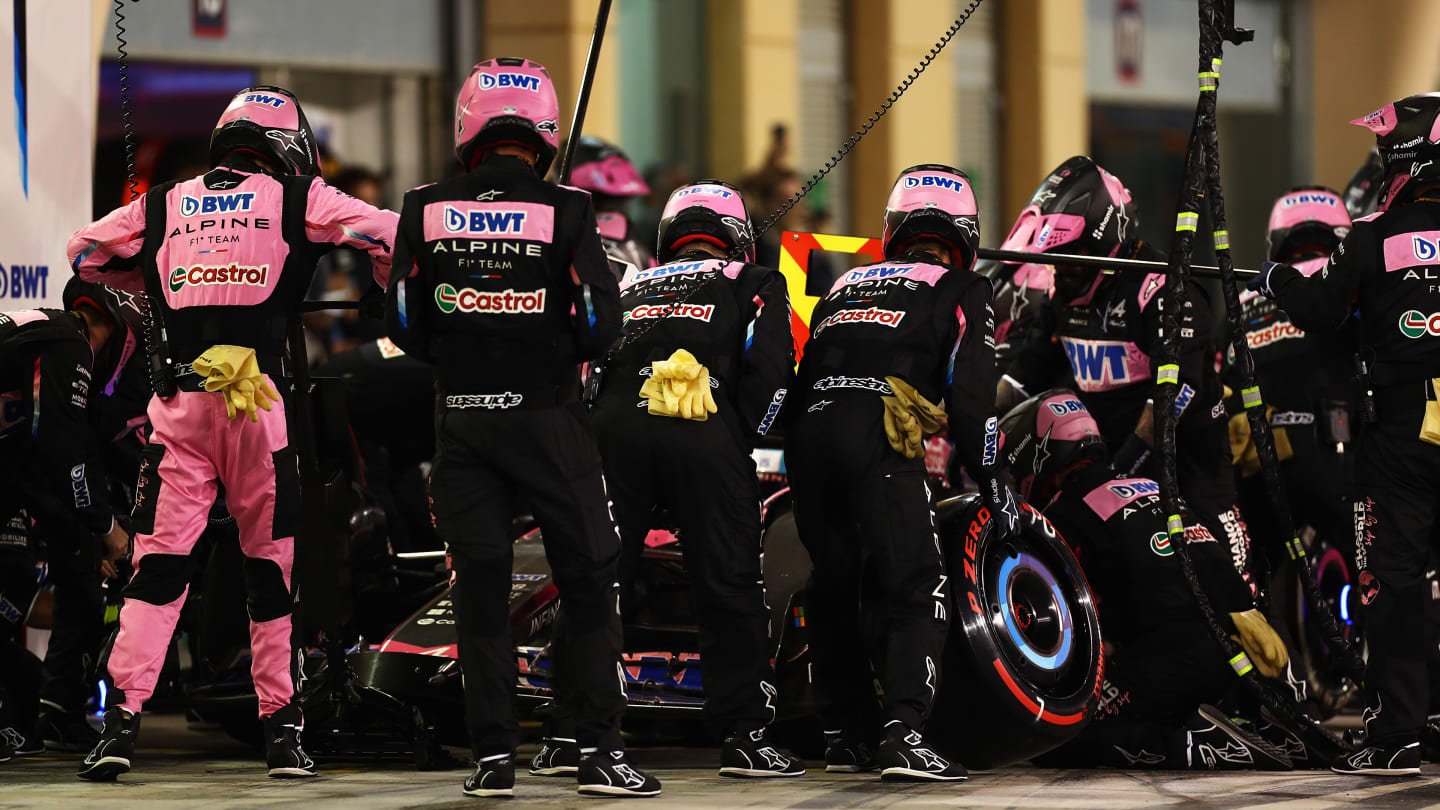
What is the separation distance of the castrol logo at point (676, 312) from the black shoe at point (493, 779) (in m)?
1.67

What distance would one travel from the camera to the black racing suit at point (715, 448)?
6605 millimetres

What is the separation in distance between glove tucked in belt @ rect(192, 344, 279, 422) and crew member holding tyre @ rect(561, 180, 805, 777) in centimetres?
114

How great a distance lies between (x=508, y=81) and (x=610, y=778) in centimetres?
219

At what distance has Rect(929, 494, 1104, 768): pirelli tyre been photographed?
6.61m

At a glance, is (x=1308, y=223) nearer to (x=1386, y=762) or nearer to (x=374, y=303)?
(x=1386, y=762)

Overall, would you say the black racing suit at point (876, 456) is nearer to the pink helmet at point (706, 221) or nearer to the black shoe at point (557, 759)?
the pink helmet at point (706, 221)

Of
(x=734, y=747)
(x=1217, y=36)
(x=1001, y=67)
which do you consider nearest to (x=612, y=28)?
(x=1001, y=67)

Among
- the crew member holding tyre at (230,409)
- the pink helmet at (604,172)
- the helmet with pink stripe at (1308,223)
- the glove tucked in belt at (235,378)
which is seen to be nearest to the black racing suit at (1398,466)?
the helmet with pink stripe at (1308,223)

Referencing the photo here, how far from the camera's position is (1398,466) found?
6793mm

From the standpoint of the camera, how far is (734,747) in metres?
6.57

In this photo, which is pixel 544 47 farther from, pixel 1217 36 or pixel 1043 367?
pixel 1217 36

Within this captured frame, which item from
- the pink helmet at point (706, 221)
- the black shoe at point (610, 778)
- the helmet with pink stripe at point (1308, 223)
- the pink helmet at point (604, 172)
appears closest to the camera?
the black shoe at point (610, 778)

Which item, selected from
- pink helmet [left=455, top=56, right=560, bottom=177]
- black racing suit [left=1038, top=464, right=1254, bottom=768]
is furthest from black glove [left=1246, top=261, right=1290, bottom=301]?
pink helmet [left=455, top=56, right=560, bottom=177]

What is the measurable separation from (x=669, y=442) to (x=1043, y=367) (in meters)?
2.59
